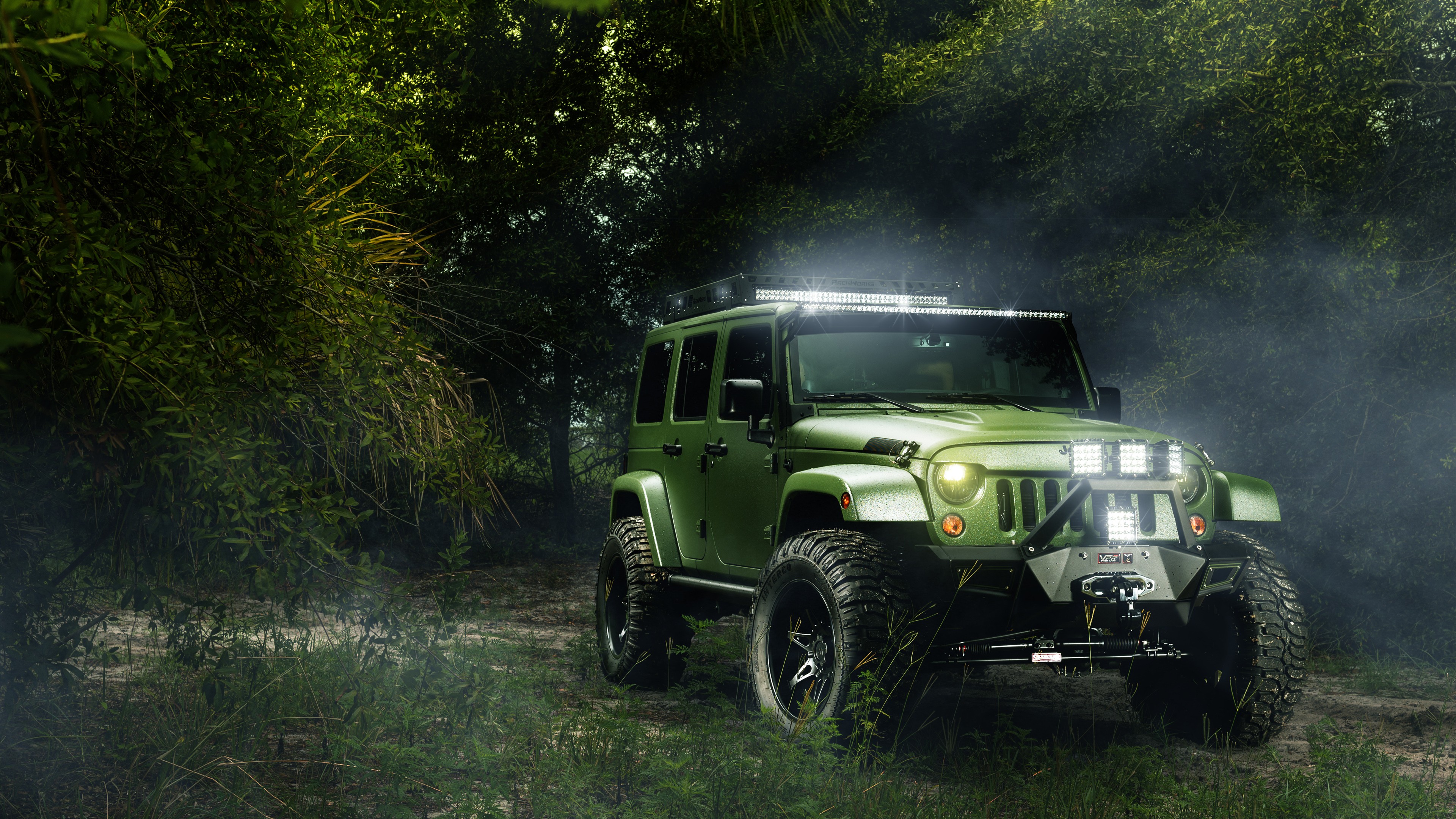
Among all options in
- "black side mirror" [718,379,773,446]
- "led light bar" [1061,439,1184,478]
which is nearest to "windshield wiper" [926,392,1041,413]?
"black side mirror" [718,379,773,446]

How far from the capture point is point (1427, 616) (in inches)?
360

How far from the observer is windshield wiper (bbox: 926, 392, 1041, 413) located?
6457 millimetres

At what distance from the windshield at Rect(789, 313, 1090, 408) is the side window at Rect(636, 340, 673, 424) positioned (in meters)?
1.70

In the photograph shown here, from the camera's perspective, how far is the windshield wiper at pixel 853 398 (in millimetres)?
6227

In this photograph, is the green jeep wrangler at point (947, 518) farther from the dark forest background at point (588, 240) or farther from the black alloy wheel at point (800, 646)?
the dark forest background at point (588, 240)

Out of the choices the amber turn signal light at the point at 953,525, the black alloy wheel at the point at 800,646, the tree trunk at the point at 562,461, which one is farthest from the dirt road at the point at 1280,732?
the tree trunk at the point at 562,461

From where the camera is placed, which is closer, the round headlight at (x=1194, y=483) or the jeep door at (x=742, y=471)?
the round headlight at (x=1194, y=483)

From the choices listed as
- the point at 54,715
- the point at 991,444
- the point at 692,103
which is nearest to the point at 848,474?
A: the point at 991,444

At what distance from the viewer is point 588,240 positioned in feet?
54.7

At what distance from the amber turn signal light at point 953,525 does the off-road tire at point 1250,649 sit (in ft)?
3.49

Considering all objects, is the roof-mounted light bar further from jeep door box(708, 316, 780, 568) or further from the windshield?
jeep door box(708, 316, 780, 568)

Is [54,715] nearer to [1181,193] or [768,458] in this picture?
[768,458]

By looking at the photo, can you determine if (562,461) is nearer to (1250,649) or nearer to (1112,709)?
(1112,709)

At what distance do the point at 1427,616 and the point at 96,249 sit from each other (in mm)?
9131
